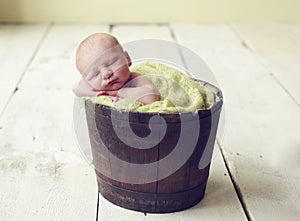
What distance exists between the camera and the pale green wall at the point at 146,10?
89.7 inches

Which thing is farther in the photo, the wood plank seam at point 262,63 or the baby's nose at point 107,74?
the wood plank seam at point 262,63

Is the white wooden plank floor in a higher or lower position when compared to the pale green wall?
higher

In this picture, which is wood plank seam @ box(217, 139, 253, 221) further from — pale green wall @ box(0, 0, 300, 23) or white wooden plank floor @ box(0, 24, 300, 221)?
pale green wall @ box(0, 0, 300, 23)

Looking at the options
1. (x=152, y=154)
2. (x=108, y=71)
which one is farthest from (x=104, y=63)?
(x=152, y=154)

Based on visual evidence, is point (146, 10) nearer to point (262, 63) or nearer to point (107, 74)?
point (262, 63)

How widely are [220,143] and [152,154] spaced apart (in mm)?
364

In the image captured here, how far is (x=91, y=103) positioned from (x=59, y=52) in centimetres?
104

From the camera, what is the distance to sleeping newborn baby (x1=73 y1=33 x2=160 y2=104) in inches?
36.4

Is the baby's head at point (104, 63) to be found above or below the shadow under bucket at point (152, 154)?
above

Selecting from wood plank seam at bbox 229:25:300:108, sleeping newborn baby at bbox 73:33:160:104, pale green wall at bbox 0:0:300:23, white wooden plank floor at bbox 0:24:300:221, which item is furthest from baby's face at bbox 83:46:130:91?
pale green wall at bbox 0:0:300:23

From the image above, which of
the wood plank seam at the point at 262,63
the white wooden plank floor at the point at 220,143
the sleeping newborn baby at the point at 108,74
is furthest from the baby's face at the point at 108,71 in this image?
the wood plank seam at the point at 262,63

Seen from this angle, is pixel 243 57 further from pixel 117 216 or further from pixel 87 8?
pixel 117 216

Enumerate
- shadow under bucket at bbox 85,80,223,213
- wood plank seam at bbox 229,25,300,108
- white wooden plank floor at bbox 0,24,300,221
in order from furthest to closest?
wood plank seam at bbox 229,25,300,108 < white wooden plank floor at bbox 0,24,300,221 < shadow under bucket at bbox 85,80,223,213

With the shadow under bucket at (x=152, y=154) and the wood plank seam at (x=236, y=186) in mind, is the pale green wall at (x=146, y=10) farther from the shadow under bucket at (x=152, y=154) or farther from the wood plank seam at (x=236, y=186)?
the shadow under bucket at (x=152, y=154)
